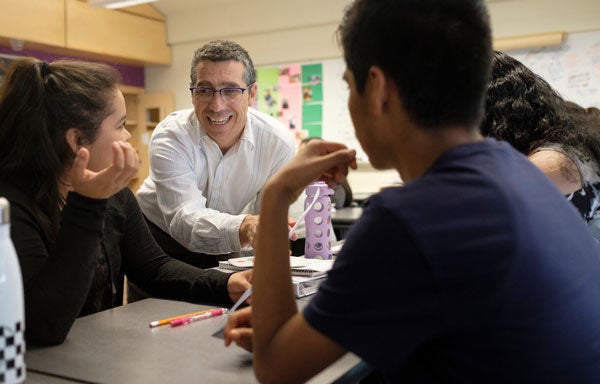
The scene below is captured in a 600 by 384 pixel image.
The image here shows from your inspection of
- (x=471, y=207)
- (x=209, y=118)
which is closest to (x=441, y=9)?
(x=471, y=207)

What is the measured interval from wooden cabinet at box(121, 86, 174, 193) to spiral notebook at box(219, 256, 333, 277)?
15.9 feet

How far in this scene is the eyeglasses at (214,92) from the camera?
7.58 feet

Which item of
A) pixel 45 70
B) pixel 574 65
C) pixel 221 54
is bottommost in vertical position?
pixel 45 70

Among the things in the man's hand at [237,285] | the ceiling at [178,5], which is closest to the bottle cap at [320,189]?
the man's hand at [237,285]

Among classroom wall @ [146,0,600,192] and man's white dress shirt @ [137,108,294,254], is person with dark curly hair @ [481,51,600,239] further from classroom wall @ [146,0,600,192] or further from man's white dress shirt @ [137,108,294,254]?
classroom wall @ [146,0,600,192]

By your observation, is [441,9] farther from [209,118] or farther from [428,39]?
[209,118]

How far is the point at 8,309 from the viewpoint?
2.64 feet

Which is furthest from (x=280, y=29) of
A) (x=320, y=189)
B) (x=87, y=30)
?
(x=320, y=189)

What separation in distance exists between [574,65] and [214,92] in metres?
3.48

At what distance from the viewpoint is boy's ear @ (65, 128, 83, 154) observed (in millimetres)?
1417

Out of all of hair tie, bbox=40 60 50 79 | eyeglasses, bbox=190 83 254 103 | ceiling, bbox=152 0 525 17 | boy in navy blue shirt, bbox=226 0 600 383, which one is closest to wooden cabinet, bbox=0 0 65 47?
ceiling, bbox=152 0 525 17

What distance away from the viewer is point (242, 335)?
1060mm

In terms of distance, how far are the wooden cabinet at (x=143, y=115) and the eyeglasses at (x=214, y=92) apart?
419 cm

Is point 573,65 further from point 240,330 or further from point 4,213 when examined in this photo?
point 4,213
